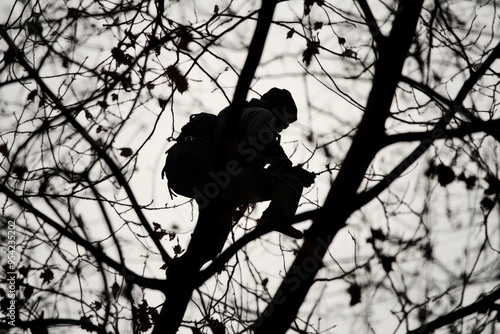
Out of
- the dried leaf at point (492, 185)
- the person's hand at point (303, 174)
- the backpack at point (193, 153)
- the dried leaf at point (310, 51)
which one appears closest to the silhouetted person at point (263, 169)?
the person's hand at point (303, 174)

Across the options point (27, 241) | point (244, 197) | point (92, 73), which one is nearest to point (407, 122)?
point (244, 197)

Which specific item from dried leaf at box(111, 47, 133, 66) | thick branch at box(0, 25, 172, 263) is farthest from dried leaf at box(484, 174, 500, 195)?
dried leaf at box(111, 47, 133, 66)

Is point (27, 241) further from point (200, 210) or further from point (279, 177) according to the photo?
point (279, 177)

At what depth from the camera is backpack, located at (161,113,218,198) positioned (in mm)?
3122

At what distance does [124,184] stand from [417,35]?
6.86 ft

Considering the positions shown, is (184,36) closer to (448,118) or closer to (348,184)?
(348,184)

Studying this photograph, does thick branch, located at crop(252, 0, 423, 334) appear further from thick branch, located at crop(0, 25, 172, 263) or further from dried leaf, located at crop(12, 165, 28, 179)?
dried leaf, located at crop(12, 165, 28, 179)

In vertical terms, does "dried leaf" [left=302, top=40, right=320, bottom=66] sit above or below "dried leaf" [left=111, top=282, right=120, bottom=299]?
above

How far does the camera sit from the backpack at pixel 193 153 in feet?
10.2

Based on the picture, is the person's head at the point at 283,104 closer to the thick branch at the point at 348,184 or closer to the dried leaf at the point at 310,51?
the dried leaf at the point at 310,51

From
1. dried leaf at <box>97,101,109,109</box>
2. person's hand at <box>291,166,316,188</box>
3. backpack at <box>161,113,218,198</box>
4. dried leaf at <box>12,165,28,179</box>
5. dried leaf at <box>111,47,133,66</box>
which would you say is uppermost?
dried leaf at <box>111,47,133,66</box>

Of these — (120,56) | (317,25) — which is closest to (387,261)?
(317,25)

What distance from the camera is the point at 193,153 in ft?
10.2

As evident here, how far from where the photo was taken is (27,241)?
12.4 ft
